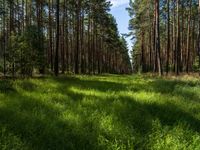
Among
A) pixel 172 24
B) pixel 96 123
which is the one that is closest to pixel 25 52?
pixel 96 123

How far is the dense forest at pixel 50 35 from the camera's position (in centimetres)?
2562

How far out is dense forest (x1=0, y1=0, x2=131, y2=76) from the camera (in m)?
25.6

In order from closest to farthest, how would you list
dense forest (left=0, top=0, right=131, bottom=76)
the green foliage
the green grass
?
the green grass → the green foliage → dense forest (left=0, top=0, right=131, bottom=76)

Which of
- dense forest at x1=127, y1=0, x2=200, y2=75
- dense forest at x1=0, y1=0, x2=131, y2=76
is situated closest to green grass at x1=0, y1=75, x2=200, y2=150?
dense forest at x1=0, y1=0, x2=131, y2=76

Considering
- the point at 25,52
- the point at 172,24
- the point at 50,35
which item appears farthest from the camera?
the point at 172,24

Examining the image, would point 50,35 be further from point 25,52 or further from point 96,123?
point 96,123

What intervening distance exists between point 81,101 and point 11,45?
16.9m

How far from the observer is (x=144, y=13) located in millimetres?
60750

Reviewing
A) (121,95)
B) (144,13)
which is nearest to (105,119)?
(121,95)

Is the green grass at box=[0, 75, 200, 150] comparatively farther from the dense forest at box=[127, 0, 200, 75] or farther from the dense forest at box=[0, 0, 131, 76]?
the dense forest at box=[127, 0, 200, 75]

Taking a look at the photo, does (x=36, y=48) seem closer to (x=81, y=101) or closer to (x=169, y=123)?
(x=81, y=101)

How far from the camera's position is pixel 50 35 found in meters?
42.7

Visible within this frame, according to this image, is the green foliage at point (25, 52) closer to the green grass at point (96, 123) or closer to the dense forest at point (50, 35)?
the dense forest at point (50, 35)

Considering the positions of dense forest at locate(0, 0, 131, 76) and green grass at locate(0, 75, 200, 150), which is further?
dense forest at locate(0, 0, 131, 76)
